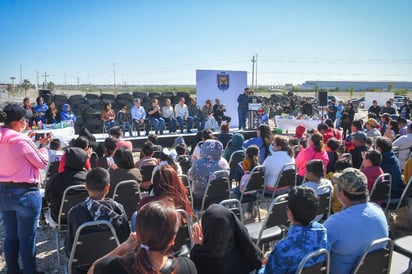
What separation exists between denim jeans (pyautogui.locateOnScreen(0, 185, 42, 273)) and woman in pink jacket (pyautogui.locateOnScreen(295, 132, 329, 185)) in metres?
3.46

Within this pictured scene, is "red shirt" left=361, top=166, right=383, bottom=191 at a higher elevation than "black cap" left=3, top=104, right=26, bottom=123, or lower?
lower

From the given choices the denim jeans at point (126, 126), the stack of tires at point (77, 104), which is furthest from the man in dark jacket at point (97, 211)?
the stack of tires at point (77, 104)

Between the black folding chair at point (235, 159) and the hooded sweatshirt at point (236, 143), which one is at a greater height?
the hooded sweatshirt at point (236, 143)

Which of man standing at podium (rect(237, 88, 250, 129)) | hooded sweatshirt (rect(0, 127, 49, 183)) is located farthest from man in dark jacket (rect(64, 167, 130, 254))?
man standing at podium (rect(237, 88, 250, 129))

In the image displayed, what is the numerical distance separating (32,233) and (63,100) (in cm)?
1208

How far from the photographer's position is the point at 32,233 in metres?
3.10

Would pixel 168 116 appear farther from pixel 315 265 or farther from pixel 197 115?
pixel 315 265

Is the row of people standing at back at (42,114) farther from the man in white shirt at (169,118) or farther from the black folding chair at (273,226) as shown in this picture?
the black folding chair at (273,226)

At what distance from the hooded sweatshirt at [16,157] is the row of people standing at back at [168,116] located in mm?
8357

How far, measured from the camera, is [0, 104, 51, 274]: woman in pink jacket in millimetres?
3010

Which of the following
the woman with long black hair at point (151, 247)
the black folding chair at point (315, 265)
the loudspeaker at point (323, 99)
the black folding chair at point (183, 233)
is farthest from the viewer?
the loudspeaker at point (323, 99)

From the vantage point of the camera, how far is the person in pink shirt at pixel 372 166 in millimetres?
4094

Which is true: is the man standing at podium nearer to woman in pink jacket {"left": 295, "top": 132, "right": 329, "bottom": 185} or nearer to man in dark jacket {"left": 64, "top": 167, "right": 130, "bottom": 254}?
woman in pink jacket {"left": 295, "top": 132, "right": 329, "bottom": 185}

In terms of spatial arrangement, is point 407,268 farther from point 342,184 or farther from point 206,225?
point 206,225
